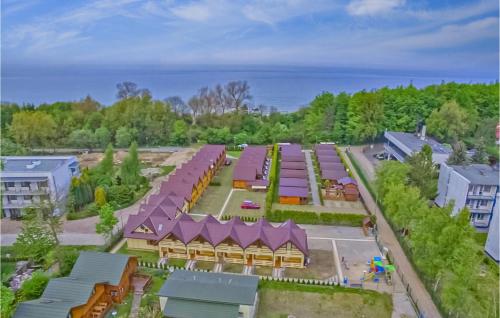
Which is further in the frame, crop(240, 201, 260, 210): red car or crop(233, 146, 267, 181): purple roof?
crop(233, 146, 267, 181): purple roof

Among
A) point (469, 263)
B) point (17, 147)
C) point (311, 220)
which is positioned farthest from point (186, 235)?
point (17, 147)

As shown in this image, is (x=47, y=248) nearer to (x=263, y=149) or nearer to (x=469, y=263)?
(x=469, y=263)

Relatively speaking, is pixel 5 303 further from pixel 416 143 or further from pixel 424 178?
pixel 416 143

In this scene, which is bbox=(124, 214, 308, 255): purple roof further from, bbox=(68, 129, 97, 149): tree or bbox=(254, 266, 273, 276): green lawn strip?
bbox=(68, 129, 97, 149): tree

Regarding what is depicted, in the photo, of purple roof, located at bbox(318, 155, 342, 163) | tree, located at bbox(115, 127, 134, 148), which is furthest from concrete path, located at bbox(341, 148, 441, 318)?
tree, located at bbox(115, 127, 134, 148)

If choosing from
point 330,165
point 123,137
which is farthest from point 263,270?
point 123,137

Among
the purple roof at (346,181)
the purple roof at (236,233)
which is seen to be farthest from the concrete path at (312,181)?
the purple roof at (236,233)
